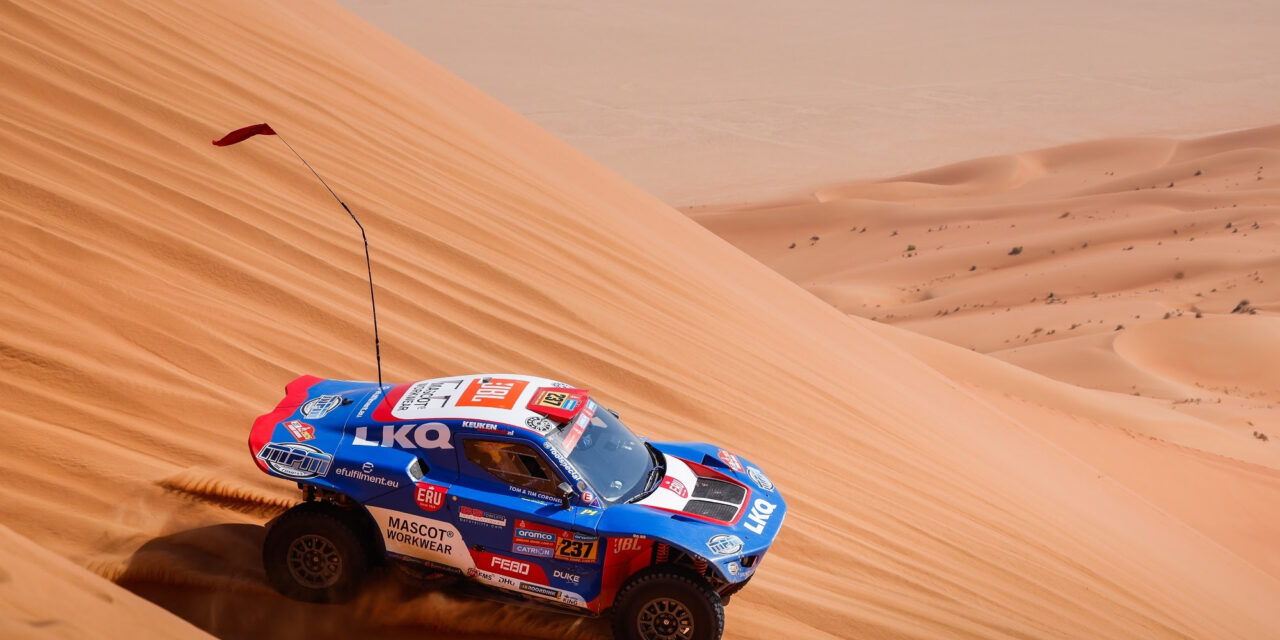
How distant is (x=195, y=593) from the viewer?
452 cm

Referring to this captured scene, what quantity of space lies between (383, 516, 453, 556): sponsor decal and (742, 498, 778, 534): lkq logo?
132 cm

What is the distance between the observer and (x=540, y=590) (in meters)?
4.45

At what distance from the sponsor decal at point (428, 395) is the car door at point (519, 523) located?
0.26 m

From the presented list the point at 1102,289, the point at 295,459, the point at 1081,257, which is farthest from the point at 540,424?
the point at 1081,257

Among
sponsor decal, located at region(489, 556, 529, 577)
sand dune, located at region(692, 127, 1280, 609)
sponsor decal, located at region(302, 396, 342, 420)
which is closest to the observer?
sponsor decal, located at region(489, 556, 529, 577)

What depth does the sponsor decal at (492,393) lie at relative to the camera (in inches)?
181

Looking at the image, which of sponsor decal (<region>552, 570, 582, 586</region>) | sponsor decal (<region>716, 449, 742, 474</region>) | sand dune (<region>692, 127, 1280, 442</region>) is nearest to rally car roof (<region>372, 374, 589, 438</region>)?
sponsor decal (<region>552, 570, 582, 586</region>)

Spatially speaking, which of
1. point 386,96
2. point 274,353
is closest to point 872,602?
point 274,353

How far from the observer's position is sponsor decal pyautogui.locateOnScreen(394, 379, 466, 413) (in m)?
4.60

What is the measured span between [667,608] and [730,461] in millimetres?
983

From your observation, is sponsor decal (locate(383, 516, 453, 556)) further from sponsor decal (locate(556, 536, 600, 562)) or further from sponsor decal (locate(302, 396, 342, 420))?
sponsor decal (locate(302, 396, 342, 420))

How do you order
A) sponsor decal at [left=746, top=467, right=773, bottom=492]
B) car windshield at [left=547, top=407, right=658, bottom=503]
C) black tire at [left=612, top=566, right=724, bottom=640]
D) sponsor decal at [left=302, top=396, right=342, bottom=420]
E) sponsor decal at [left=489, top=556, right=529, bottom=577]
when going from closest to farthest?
black tire at [left=612, top=566, right=724, bottom=640]
sponsor decal at [left=489, top=556, right=529, bottom=577]
car windshield at [left=547, top=407, right=658, bottom=503]
sponsor decal at [left=302, top=396, right=342, bottom=420]
sponsor decal at [left=746, top=467, right=773, bottom=492]

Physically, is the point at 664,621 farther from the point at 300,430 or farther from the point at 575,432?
the point at 300,430

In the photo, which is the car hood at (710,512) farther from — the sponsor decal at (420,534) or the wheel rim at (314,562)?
the wheel rim at (314,562)
